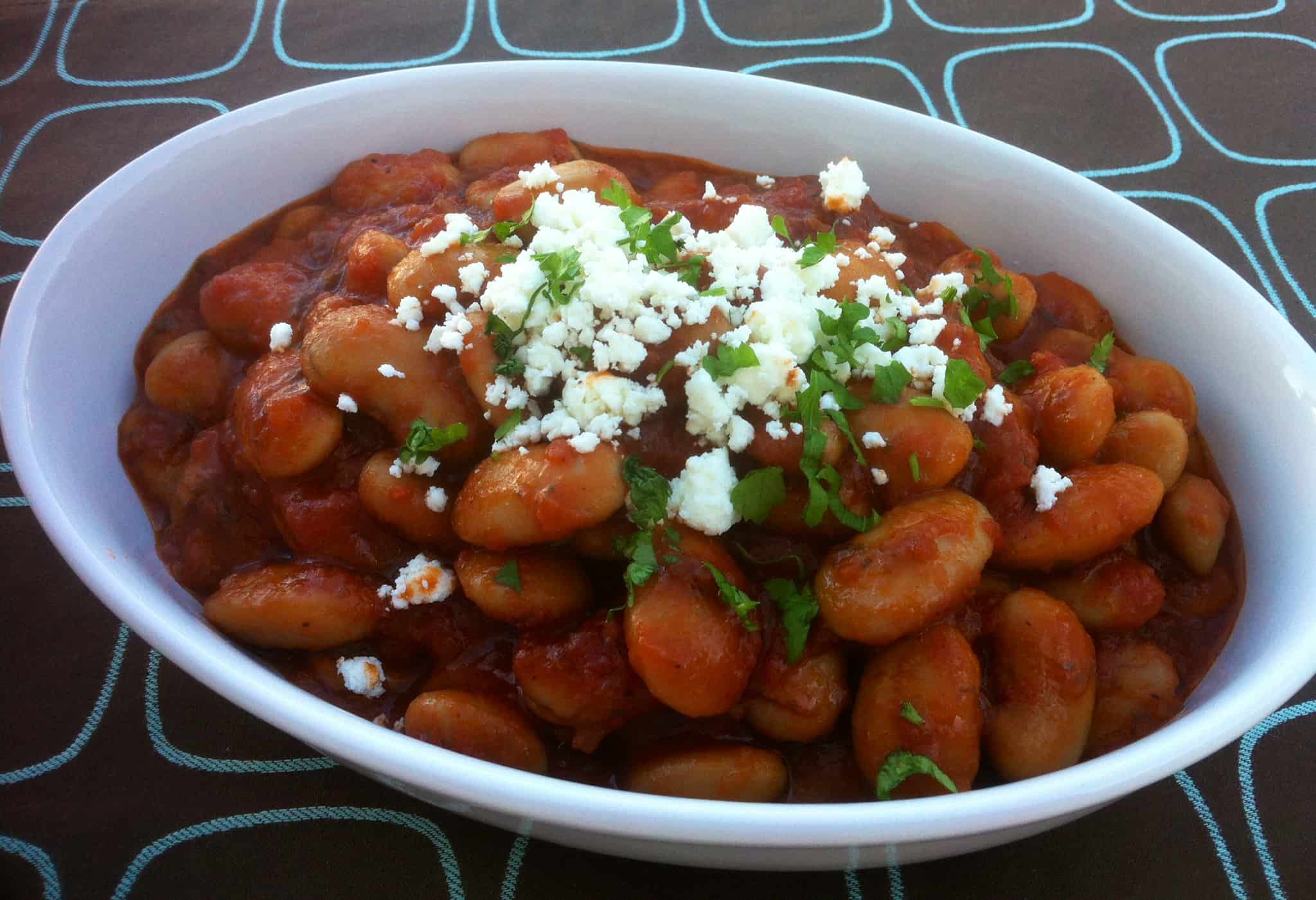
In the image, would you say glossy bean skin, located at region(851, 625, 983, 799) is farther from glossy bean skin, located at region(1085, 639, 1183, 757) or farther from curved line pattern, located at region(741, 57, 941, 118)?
curved line pattern, located at region(741, 57, 941, 118)

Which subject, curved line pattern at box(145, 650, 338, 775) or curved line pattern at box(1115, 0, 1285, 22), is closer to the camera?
curved line pattern at box(145, 650, 338, 775)

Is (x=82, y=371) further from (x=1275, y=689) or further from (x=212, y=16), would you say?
(x=1275, y=689)

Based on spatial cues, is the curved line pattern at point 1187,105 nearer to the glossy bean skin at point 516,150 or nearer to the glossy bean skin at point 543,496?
the glossy bean skin at point 516,150

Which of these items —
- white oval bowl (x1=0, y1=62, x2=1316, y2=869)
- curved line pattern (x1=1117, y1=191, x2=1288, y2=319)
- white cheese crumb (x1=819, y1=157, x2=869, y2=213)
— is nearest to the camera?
white oval bowl (x1=0, y1=62, x2=1316, y2=869)

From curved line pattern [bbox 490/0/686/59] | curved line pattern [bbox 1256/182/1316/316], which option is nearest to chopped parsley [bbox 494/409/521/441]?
curved line pattern [bbox 490/0/686/59]

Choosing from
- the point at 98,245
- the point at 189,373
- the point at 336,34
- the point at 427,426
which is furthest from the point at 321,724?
the point at 336,34

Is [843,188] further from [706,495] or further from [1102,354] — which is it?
[706,495]

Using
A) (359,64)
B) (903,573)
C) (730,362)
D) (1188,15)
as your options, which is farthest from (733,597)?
(1188,15)
